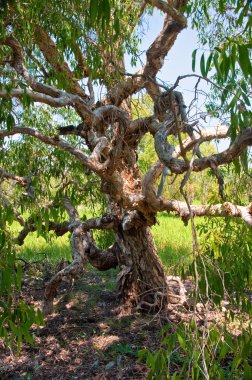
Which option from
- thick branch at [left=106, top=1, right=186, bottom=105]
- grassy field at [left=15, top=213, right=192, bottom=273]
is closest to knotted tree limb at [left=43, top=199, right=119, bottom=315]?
grassy field at [left=15, top=213, right=192, bottom=273]

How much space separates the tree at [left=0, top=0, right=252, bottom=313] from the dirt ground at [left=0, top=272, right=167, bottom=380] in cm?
29

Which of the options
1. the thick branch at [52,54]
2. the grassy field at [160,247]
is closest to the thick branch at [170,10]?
the thick branch at [52,54]

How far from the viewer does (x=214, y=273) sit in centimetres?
276

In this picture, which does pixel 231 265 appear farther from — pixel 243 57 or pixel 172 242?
pixel 172 242

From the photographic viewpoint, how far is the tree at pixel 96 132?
3592mm

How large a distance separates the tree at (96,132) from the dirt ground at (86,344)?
0.29m

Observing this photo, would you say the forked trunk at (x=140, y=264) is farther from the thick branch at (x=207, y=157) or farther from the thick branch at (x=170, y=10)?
the thick branch at (x=170, y=10)

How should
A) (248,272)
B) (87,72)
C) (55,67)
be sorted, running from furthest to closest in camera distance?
(87,72), (55,67), (248,272)

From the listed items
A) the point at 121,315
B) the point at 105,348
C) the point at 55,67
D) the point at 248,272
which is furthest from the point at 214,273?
the point at 55,67

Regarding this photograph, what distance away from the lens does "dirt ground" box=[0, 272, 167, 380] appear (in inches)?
143

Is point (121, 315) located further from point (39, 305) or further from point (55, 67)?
point (55, 67)

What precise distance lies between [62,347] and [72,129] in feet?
6.39

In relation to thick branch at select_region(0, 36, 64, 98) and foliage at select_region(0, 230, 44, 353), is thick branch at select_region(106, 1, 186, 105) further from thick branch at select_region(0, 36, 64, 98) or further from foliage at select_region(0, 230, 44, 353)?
foliage at select_region(0, 230, 44, 353)

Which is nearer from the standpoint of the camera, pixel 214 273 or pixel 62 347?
pixel 214 273
